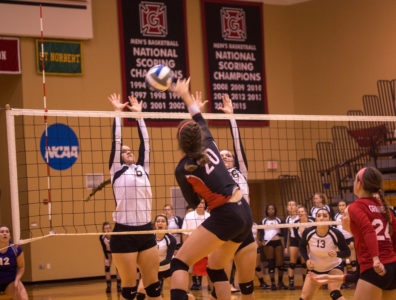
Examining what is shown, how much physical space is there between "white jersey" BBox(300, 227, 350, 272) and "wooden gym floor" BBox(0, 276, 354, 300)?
1492mm

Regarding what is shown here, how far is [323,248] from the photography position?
966cm

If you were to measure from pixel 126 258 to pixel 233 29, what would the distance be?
1137cm

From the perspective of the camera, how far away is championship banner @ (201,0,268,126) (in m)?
17.1

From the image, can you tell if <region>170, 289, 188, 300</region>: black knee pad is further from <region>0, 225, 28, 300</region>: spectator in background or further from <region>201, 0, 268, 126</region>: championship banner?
<region>201, 0, 268, 126</region>: championship banner

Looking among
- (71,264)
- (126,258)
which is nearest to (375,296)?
(126,258)

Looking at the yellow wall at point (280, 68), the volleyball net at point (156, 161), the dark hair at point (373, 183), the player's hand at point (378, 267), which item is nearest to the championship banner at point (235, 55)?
the yellow wall at point (280, 68)

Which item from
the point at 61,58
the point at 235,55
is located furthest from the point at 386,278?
the point at 235,55

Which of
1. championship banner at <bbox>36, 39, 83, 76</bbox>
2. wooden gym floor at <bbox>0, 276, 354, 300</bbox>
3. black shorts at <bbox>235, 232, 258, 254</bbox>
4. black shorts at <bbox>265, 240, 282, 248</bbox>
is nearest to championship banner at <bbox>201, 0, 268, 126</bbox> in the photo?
championship banner at <bbox>36, 39, 83, 76</bbox>

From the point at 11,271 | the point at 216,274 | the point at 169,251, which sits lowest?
the point at 11,271

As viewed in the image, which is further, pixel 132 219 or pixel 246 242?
pixel 132 219

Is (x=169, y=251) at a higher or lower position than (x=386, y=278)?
lower

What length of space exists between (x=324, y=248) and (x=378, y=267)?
4.57 m

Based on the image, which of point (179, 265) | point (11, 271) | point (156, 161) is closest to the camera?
point (179, 265)

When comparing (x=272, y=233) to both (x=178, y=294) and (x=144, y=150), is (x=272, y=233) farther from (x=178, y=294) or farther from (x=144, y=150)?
(x=178, y=294)
